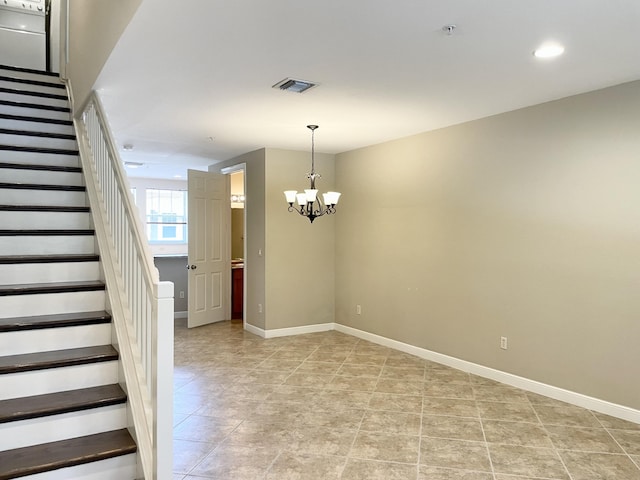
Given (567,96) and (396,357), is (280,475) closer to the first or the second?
(396,357)

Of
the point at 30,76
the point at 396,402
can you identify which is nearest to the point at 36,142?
the point at 30,76

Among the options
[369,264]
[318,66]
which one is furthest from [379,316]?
[318,66]

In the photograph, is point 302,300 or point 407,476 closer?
point 407,476

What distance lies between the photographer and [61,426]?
7.15 feet

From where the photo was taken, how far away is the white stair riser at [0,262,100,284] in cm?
279

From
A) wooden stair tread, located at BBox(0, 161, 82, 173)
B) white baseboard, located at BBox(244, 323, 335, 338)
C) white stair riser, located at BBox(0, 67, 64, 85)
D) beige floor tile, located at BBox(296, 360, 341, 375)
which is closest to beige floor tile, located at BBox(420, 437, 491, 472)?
beige floor tile, located at BBox(296, 360, 341, 375)

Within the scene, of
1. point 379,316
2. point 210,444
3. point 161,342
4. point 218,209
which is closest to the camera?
point 161,342

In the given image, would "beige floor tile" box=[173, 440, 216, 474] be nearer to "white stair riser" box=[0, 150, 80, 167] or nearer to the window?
"white stair riser" box=[0, 150, 80, 167]

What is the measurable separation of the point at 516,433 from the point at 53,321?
10.2 ft

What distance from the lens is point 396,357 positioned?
5074 millimetres

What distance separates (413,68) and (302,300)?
12.7 ft

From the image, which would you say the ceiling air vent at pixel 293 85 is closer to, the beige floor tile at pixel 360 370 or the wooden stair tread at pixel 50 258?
Answer: the wooden stair tread at pixel 50 258

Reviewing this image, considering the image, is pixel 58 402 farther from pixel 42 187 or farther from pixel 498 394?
pixel 498 394

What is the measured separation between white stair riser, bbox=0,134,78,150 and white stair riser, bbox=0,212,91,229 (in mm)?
927
